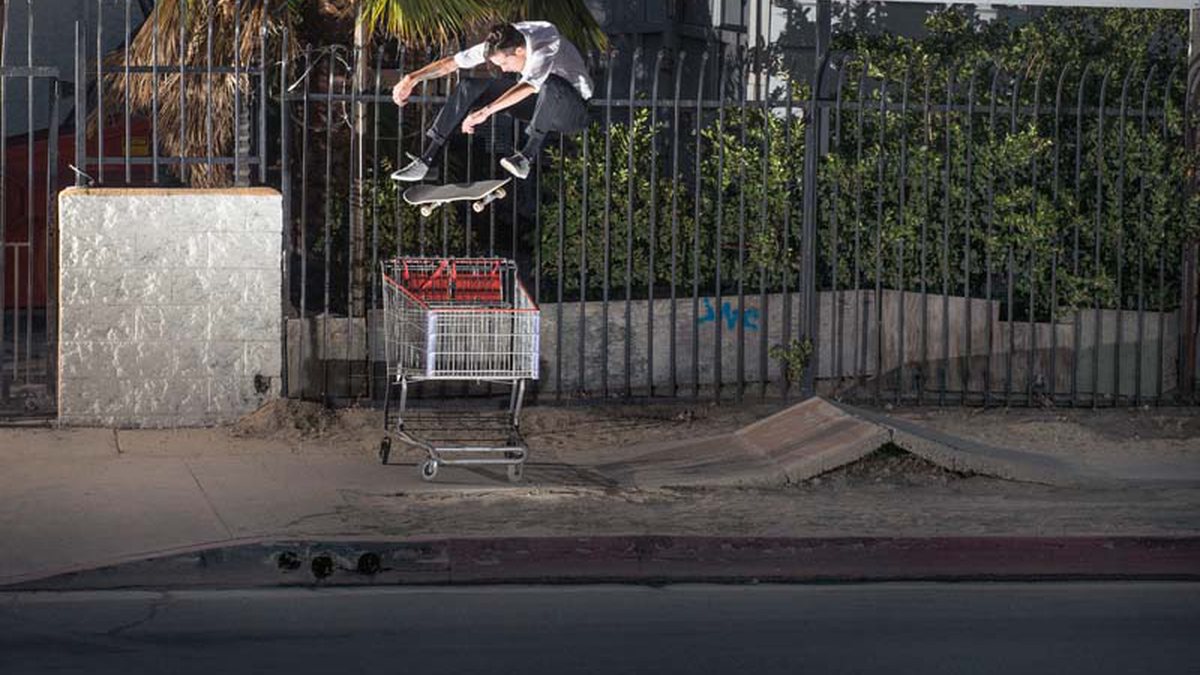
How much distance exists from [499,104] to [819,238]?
3.34 metres

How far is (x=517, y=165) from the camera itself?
514 inches

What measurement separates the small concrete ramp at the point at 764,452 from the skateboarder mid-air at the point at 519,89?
8.20 feet

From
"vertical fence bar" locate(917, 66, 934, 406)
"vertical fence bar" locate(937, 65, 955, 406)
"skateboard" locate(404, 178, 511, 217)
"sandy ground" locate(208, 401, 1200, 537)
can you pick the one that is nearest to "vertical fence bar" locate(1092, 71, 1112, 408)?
"vertical fence bar" locate(937, 65, 955, 406)

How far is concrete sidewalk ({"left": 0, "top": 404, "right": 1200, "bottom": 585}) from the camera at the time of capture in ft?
29.6

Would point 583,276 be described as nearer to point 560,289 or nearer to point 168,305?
point 560,289

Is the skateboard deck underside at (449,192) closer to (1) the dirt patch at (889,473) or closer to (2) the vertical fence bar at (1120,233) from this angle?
(1) the dirt patch at (889,473)

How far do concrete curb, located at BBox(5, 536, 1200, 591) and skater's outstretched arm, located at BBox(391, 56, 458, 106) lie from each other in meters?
4.81

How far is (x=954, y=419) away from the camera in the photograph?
44.3 feet

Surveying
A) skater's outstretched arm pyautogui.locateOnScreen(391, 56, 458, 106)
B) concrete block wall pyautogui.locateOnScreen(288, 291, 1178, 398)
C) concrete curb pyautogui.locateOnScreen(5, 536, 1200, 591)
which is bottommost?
concrete curb pyautogui.locateOnScreen(5, 536, 1200, 591)

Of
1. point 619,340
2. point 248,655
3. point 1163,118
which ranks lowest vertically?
point 248,655

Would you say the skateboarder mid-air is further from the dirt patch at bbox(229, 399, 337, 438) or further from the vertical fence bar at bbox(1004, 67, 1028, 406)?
the vertical fence bar at bbox(1004, 67, 1028, 406)

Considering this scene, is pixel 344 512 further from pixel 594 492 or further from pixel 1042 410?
pixel 1042 410

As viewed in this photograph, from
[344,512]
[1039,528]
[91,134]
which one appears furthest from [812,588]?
[91,134]

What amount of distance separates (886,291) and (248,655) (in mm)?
9274
